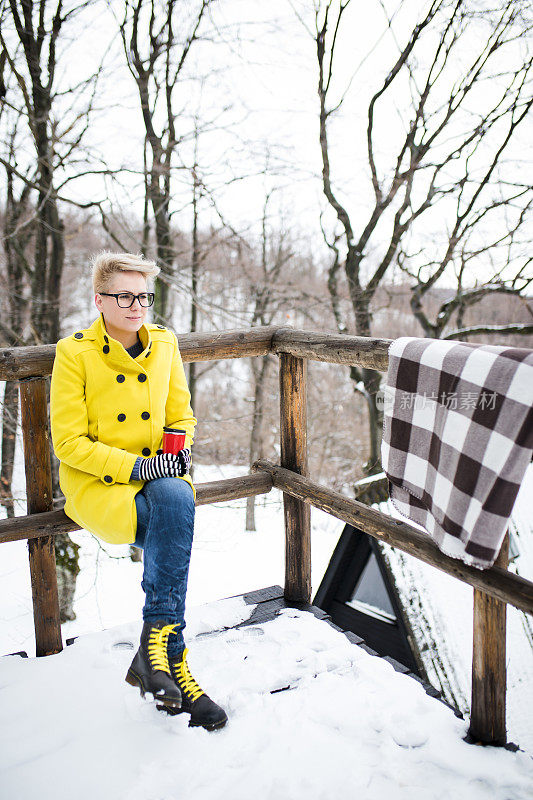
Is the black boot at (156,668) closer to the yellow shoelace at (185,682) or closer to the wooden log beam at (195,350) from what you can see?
the yellow shoelace at (185,682)

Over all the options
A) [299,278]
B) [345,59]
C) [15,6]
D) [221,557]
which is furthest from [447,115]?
[221,557]

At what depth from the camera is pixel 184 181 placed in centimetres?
747

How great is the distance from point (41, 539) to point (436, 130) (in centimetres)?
890

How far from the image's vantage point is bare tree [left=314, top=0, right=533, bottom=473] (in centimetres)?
870

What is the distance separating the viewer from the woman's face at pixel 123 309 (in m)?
1.99

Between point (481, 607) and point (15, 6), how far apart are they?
7.70m

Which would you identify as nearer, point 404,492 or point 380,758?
point 380,758

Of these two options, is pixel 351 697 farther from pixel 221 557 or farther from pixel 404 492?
pixel 221 557

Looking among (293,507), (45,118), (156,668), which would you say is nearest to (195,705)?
(156,668)

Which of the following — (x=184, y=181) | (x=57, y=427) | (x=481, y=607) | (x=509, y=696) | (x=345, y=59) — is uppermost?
(x=345, y=59)

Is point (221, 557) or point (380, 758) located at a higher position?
point (380, 758)

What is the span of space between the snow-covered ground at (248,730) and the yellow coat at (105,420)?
1.83 ft

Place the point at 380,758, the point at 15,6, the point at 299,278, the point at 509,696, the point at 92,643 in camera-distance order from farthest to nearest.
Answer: the point at 299,278, the point at 15,6, the point at 509,696, the point at 92,643, the point at 380,758

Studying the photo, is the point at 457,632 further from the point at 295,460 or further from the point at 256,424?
the point at 256,424
